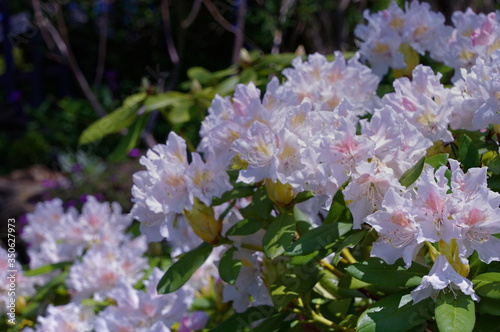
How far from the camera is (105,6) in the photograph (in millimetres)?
4512

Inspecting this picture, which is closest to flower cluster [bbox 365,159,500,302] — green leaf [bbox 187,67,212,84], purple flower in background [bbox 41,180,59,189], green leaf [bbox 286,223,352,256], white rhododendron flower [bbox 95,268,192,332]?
green leaf [bbox 286,223,352,256]

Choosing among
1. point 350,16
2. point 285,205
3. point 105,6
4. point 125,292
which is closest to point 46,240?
point 125,292

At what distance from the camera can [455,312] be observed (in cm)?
75

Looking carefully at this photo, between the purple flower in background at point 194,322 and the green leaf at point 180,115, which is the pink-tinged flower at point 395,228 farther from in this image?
the green leaf at point 180,115

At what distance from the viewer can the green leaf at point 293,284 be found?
991 mm

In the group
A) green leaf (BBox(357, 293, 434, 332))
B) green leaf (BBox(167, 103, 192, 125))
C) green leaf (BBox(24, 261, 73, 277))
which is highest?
green leaf (BBox(357, 293, 434, 332))

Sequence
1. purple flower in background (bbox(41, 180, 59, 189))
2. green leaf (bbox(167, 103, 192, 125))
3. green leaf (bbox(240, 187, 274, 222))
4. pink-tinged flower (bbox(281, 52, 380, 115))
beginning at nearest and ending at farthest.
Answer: green leaf (bbox(240, 187, 274, 222))
pink-tinged flower (bbox(281, 52, 380, 115))
green leaf (bbox(167, 103, 192, 125))
purple flower in background (bbox(41, 180, 59, 189))

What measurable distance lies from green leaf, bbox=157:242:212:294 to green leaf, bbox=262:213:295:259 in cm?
13

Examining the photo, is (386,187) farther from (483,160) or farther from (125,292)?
(125,292)

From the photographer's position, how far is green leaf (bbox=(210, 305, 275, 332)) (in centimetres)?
110

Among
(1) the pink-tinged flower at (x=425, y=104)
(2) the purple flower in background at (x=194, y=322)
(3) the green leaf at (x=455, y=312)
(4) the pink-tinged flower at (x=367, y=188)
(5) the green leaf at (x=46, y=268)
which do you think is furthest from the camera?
(5) the green leaf at (x=46, y=268)

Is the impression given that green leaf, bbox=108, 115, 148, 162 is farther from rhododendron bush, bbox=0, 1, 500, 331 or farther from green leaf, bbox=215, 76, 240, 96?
rhododendron bush, bbox=0, 1, 500, 331

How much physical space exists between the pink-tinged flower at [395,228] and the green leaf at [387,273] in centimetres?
3

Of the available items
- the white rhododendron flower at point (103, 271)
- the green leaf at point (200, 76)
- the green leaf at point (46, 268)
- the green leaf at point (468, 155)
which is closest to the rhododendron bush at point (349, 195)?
the green leaf at point (468, 155)
